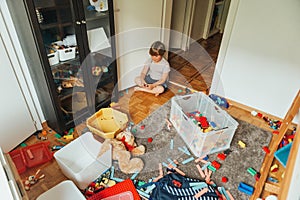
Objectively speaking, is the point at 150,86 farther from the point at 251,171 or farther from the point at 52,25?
the point at 251,171

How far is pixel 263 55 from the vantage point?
5.90 feet

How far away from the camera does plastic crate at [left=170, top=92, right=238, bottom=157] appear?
1447mm

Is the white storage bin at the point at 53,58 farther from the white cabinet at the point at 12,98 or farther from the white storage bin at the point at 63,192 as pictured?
the white storage bin at the point at 63,192

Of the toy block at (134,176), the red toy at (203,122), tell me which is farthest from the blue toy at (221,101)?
the toy block at (134,176)

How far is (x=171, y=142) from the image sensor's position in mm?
1646

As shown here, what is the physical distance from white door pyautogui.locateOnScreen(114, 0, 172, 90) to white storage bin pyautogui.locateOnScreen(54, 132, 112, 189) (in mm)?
834

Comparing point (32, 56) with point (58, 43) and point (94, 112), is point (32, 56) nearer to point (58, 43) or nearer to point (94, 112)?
point (58, 43)

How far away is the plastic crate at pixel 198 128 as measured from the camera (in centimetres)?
145

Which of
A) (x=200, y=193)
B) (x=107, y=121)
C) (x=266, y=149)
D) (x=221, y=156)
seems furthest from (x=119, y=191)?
(x=266, y=149)

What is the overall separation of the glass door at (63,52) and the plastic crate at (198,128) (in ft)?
2.68

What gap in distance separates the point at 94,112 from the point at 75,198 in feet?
2.78

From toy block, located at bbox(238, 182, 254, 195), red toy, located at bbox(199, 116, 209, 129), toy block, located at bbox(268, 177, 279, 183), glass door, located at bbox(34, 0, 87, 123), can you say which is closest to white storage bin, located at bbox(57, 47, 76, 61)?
glass door, located at bbox(34, 0, 87, 123)

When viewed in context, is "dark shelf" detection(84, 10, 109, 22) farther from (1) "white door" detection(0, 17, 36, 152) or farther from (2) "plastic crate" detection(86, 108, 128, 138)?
(2) "plastic crate" detection(86, 108, 128, 138)

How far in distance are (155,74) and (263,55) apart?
41.1 inches
